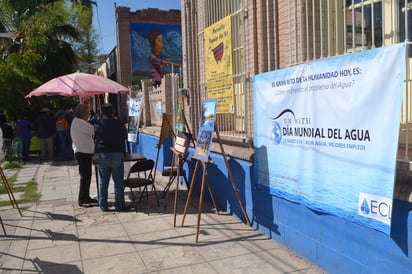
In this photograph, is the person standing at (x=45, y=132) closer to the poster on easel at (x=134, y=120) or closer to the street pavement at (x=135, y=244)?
the poster on easel at (x=134, y=120)

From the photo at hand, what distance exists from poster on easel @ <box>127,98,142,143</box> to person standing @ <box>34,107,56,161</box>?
3.15 metres

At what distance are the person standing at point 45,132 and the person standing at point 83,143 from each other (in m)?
7.28

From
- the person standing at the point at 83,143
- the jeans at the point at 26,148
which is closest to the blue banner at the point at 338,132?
the person standing at the point at 83,143

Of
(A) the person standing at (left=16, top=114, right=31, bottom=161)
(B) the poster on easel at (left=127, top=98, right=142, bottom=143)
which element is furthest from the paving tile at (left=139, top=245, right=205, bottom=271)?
(A) the person standing at (left=16, top=114, right=31, bottom=161)

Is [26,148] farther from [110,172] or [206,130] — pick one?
[206,130]

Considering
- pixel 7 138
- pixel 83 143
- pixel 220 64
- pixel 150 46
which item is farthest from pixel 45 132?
pixel 220 64

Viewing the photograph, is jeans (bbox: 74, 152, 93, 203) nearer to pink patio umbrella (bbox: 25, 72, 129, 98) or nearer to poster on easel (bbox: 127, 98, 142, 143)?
pink patio umbrella (bbox: 25, 72, 129, 98)

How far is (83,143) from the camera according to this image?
7.21 metres

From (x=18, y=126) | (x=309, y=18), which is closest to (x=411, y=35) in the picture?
(x=309, y=18)

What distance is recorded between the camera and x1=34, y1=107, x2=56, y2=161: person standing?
13.9 m

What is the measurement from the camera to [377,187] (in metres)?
3.32

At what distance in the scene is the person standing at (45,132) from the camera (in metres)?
13.9

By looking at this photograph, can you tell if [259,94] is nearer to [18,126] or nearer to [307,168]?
[307,168]

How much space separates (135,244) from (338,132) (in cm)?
293
